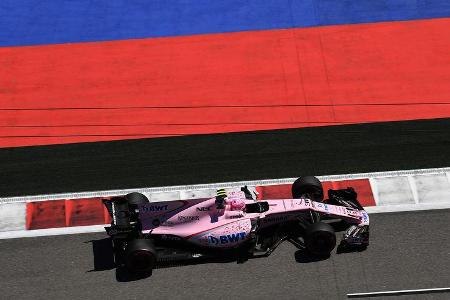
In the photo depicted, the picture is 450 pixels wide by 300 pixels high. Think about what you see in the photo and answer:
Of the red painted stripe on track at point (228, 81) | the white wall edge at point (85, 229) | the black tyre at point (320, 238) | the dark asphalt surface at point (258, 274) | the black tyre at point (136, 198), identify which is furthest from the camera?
the red painted stripe on track at point (228, 81)

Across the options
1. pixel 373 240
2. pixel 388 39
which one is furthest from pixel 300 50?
pixel 373 240

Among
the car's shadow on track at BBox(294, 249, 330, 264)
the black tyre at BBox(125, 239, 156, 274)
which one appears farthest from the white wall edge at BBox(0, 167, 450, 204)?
the black tyre at BBox(125, 239, 156, 274)

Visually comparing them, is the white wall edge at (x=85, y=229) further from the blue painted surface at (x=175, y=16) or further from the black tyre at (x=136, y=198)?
the blue painted surface at (x=175, y=16)

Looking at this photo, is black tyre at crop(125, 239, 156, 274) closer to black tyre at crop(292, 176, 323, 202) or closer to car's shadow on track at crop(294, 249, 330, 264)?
car's shadow on track at crop(294, 249, 330, 264)

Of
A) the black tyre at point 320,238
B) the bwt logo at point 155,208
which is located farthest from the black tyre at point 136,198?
the black tyre at point 320,238

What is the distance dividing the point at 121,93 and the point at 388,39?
8.45 metres

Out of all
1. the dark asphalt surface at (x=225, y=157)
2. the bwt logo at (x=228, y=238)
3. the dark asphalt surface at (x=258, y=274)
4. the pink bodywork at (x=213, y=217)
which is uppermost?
the dark asphalt surface at (x=225, y=157)

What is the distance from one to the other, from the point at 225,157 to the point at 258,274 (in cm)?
405

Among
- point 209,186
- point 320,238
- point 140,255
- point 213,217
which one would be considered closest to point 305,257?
point 320,238

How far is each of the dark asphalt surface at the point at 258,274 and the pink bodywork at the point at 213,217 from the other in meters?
0.67

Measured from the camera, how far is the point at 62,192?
609 inches

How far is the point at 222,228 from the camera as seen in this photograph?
12.9 m

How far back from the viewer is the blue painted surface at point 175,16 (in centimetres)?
2094

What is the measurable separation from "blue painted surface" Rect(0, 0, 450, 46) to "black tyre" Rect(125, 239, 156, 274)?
988 cm
